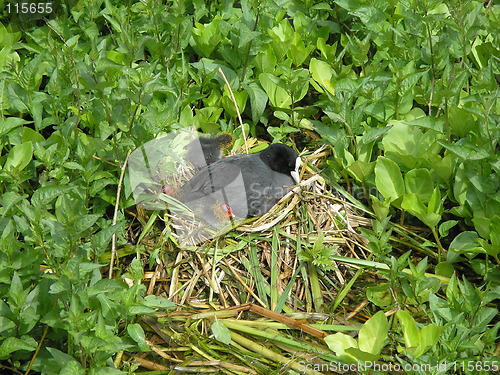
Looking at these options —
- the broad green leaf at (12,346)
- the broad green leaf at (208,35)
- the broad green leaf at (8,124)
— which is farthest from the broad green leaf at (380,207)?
the broad green leaf at (8,124)

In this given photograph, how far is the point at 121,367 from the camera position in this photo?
283cm

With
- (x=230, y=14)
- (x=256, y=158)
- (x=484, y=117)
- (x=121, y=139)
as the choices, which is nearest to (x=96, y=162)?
(x=121, y=139)

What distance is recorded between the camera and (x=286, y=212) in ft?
11.4

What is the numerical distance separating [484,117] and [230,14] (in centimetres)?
190

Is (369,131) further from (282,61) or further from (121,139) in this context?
(121,139)

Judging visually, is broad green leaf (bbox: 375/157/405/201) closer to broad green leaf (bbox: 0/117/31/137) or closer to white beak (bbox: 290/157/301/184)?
white beak (bbox: 290/157/301/184)

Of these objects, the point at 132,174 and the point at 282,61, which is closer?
the point at 132,174

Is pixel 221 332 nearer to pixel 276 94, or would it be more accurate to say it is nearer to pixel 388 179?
pixel 388 179

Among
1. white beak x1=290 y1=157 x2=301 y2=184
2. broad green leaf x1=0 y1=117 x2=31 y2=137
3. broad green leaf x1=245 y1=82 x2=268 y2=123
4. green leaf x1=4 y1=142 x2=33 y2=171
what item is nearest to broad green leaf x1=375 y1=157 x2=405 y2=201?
white beak x1=290 y1=157 x2=301 y2=184

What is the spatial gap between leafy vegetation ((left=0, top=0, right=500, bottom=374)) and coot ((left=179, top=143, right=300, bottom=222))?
174 millimetres

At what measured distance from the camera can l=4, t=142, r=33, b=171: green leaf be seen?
3186mm

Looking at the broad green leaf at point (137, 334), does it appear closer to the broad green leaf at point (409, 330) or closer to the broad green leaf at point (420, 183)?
the broad green leaf at point (409, 330)

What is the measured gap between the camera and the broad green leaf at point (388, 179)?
10.8ft

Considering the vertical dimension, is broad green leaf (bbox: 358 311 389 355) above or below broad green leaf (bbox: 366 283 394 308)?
above
